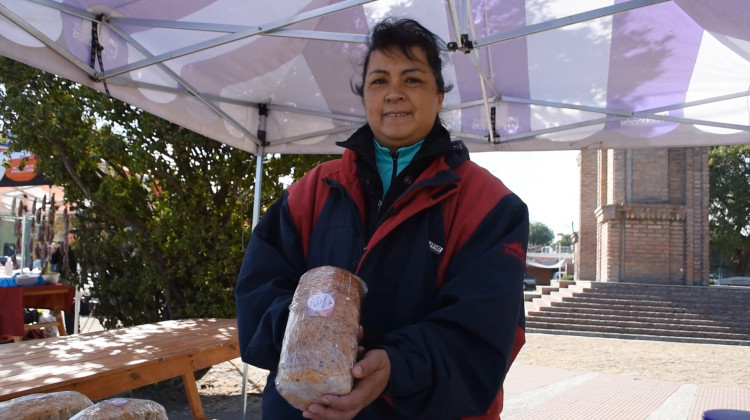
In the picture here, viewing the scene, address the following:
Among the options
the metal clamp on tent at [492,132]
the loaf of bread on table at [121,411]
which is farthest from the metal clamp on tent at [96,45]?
the metal clamp on tent at [492,132]

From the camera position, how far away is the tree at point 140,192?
6418 millimetres

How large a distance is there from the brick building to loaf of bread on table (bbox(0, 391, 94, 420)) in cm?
1487

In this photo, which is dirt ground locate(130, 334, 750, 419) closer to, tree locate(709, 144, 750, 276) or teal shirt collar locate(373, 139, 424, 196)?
teal shirt collar locate(373, 139, 424, 196)

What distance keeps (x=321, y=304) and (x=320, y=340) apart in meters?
0.09

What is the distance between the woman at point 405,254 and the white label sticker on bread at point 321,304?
0.43 feet

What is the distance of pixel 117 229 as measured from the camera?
22.7ft

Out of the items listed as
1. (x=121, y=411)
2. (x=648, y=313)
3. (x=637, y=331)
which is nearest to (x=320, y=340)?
(x=121, y=411)

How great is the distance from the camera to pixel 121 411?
5.75 ft

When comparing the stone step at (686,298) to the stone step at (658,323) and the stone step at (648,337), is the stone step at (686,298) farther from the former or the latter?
the stone step at (648,337)

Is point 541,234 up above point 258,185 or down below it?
above

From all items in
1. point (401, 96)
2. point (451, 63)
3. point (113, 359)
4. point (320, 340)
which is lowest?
point (113, 359)

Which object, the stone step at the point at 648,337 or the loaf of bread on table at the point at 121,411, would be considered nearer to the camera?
the loaf of bread on table at the point at 121,411

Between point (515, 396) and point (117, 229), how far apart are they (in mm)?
5034

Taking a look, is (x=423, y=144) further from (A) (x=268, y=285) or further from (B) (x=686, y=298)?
(B) (x=686, y=298)
